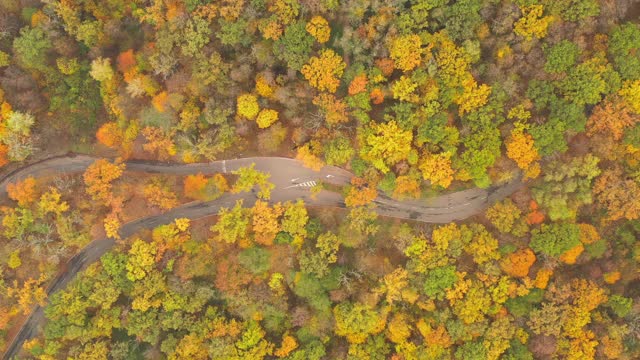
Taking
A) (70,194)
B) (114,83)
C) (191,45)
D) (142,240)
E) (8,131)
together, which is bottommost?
(142,240)

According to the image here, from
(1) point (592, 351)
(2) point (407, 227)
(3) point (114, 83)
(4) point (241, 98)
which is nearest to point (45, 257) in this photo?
(3) point (114, 83)

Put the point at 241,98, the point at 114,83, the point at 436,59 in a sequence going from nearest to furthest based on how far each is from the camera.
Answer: the point at 436,59, the point at 241,98, the point at 114,83

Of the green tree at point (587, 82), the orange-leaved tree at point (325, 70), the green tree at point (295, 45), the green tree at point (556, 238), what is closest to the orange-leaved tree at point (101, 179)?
the green tree at point (295, 45)

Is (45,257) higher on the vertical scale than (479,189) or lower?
lower

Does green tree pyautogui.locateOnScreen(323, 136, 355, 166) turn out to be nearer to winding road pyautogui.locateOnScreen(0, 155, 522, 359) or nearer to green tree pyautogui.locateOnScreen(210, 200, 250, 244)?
winding road pyautogui.locateOnScreen(0, 155, 522, 359)

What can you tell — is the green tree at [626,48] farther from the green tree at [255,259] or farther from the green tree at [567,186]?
the green tree at [255,259]

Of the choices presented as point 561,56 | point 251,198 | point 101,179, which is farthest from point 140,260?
point 561,56

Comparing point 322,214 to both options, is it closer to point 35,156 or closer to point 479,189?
point 479,189
